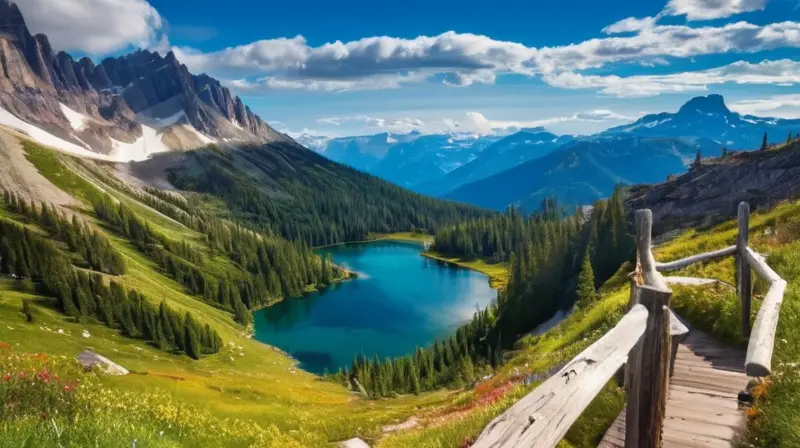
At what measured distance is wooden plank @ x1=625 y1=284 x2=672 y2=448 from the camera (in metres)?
7.53

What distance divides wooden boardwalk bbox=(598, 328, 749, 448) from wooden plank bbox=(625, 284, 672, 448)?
10.2ft

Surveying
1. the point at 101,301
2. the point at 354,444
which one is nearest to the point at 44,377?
the point at 354,444

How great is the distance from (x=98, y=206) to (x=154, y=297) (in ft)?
281

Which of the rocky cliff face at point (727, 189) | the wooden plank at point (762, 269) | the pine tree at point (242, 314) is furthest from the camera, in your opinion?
the pine tree at point (242, 314)

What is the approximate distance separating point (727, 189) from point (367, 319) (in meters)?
99.9

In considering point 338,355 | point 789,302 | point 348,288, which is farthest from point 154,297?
point 789,302

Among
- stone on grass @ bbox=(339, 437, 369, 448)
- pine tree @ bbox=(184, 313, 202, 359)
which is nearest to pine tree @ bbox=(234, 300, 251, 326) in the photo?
pine tree @ bbox=(184, 313, 202, 359)

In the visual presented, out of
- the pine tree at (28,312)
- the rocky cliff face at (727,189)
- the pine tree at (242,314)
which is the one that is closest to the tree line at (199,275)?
→ the pine tree at (242,314)

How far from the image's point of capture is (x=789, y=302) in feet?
44.8

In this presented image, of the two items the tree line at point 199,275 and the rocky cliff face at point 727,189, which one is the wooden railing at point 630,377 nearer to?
the rocky cliff face at point 727,189

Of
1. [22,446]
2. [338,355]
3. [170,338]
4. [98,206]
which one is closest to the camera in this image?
[22,446]

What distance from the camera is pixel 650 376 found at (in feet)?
25.3

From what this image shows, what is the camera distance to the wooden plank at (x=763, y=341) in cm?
756

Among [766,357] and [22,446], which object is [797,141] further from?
[22,446]
